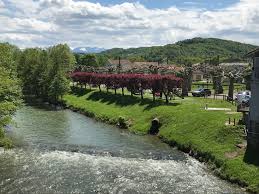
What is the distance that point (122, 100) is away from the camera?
9106 cm

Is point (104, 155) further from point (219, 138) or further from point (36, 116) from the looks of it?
point (36, 116)

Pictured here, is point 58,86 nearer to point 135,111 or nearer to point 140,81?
point 140,81

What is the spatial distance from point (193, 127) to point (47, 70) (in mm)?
64466

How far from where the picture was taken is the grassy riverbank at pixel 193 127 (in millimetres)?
43094

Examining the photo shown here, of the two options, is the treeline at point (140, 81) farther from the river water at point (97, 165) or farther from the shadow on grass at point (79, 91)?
the river water at point (97, 165)

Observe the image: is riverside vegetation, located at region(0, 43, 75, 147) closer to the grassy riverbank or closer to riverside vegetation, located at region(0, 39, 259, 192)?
riverside vegetation, located at region(0, 39, 259, 192)

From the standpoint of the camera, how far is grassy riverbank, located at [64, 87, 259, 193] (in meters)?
43.1

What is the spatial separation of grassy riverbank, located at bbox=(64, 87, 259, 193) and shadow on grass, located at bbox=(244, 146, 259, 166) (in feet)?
1.60

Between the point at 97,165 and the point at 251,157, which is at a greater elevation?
the point at 251,157

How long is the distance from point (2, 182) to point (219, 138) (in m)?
25.3

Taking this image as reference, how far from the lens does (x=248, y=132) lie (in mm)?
48156

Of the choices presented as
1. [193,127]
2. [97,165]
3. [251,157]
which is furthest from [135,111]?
[251,157]

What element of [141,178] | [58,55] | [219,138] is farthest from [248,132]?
[58,55]

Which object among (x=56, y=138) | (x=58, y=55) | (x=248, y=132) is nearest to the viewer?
(x=248, y=132)
